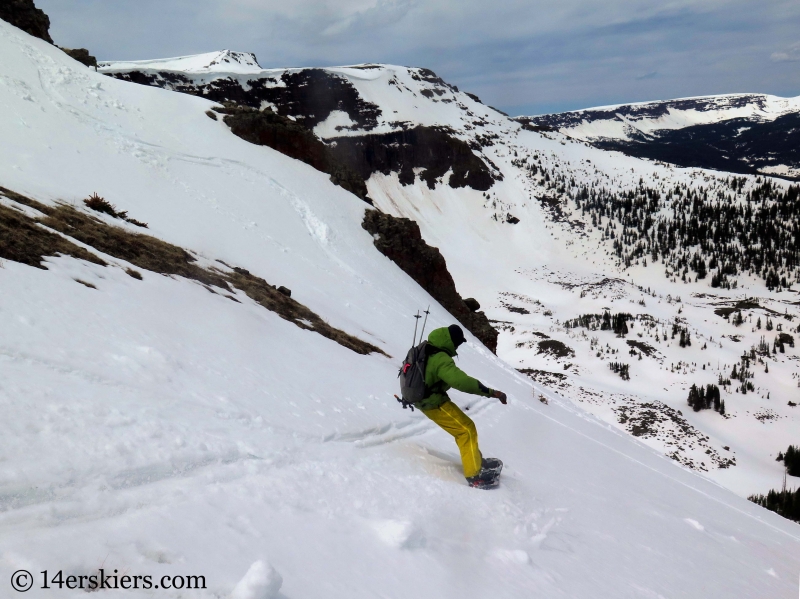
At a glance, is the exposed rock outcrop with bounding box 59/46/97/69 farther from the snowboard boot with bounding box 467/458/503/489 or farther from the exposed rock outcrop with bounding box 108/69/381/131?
the exposed rock outcrop with bounding box 108/69/381/131

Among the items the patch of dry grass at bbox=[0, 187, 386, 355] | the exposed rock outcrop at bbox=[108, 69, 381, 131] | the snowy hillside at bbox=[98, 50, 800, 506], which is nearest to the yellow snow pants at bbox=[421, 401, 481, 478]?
the patch of dry grass at bbox=[0, 187, 386, 355]

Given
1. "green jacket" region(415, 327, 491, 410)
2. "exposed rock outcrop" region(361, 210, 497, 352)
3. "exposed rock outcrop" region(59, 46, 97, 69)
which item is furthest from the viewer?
"exposed rock outcrop" region(59, 46, 97, 69)

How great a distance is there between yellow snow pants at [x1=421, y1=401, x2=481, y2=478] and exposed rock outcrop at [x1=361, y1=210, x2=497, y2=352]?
1631cm

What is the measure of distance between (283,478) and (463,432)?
2107 millimetres

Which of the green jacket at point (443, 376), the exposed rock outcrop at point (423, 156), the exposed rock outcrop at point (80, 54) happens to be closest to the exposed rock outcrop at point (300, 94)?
the exposed rock outcrop at point (423, 156)

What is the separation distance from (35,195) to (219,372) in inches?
290

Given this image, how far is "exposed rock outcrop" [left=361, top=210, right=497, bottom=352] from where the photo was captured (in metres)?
22.0

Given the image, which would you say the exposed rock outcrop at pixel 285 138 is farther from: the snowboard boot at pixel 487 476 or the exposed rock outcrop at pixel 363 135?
the exposed rock outcrop at pixel 363 135

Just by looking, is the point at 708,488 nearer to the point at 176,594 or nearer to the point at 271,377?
the point at 271,377

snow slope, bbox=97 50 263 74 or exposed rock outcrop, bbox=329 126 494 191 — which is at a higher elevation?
snow slope, bbox=97 50 263 74

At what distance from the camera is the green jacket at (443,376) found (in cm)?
486

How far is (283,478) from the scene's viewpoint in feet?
13.2

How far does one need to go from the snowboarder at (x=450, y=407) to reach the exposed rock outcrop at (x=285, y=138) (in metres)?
20.6

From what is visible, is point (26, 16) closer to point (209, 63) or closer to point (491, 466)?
point (491, 466)
